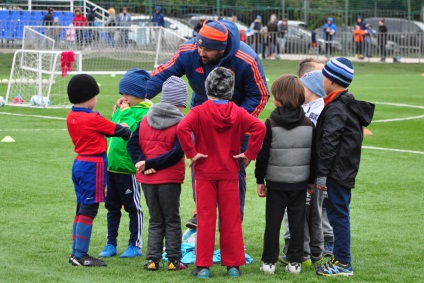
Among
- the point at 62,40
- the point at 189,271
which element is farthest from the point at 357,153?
the point at 62,40

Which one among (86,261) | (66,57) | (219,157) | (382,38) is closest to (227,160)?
(219,157)

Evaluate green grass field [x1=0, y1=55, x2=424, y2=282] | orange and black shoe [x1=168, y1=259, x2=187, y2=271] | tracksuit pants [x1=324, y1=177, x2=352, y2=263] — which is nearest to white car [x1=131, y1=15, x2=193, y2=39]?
green grass field [x1=0, y1=55, x2=424, y2=282]

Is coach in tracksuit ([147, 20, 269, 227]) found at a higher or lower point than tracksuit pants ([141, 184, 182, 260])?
higher

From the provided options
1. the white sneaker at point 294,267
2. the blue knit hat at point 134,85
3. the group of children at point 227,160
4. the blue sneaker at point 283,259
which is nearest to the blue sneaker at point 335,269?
the group of children at point 227,160

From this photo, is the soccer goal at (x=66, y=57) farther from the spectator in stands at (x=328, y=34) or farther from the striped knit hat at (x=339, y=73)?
the spectator in stands at (x=328, y=34)

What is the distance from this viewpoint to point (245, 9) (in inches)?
1763

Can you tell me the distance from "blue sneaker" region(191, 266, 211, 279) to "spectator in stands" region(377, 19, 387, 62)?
35.9m

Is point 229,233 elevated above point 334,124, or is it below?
below

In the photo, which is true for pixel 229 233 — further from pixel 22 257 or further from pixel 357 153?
pixel 22 257

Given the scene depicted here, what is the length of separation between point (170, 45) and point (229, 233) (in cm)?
2110

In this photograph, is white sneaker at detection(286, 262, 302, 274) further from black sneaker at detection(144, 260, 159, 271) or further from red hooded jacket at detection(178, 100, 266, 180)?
black sneaker at detection(144, 260, 159, 271)

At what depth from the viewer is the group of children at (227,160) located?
7.01 meters

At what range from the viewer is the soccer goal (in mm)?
21547

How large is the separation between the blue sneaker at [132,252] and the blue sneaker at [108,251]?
0.11 m
